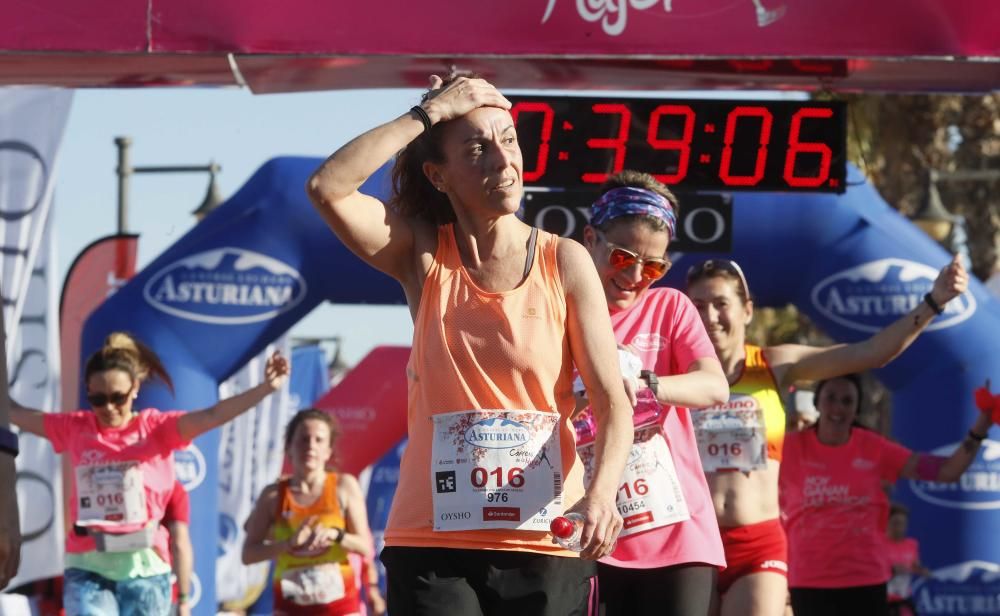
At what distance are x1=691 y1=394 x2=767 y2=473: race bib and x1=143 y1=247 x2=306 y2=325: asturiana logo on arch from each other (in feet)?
13.8

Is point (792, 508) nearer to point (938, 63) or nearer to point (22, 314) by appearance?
point (938, 63)

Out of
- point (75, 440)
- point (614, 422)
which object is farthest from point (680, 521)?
point (75, 440)

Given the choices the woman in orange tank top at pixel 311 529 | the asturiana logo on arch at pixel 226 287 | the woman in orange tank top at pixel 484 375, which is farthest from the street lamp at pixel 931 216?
the woman in orange tank top at pixel 484 375

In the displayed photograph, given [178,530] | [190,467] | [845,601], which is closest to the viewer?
[845,601]

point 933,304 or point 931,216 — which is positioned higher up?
point 931,216

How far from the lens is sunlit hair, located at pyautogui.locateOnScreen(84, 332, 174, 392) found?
323 inches

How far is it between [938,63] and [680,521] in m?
3.43

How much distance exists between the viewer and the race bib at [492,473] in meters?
3.75

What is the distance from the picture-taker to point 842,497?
8195 millimetres

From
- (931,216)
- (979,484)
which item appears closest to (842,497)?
(979,484)

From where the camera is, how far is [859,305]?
32.4 ft

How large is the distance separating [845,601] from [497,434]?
15.4ft

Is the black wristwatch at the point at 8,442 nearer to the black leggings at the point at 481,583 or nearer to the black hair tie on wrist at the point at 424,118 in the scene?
the black leggings at the point at 481,583

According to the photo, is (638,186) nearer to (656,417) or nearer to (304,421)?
(656,417)
